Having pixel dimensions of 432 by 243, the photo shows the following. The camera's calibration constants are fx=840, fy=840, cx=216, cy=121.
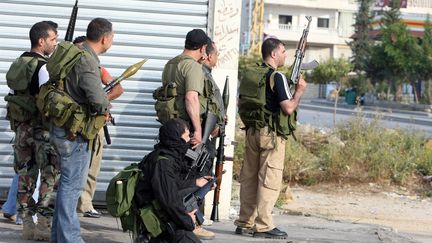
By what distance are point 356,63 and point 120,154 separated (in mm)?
71299

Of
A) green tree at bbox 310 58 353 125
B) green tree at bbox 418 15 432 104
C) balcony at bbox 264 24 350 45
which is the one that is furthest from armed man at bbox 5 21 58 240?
balcony at bbox 264 24 350 45

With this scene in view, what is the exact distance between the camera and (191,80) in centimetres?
734

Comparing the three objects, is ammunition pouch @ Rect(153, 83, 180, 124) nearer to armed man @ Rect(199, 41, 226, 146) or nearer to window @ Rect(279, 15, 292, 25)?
armed man @ Rect(199, 41, 226, 146)

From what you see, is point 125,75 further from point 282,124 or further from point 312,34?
point 312,34

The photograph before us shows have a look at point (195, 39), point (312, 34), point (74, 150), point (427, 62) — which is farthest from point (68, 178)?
point (312, 34)

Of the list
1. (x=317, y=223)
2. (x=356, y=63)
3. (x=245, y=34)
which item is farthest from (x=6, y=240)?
(x=356, y=63)

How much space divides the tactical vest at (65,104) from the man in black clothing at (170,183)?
1.67ft

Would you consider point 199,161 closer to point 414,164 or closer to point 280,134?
point 280,134

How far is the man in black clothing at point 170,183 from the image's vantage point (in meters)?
6.00

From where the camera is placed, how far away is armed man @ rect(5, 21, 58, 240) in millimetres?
7117

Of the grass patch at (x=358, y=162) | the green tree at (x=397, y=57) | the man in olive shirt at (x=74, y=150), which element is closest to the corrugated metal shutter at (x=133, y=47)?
the man in olive shirt at (x=74, y=150)

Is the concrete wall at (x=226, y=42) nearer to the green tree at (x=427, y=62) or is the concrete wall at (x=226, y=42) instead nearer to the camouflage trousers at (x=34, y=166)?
the camouflage trousers at (x=34, y=166)

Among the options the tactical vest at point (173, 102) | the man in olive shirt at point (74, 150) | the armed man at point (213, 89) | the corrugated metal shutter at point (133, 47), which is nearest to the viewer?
the man in olive shirt at point (74, 150)

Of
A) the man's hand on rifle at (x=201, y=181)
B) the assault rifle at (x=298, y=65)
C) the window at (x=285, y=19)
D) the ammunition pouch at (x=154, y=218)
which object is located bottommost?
the ammunition pouch at (x=154, y=218)
